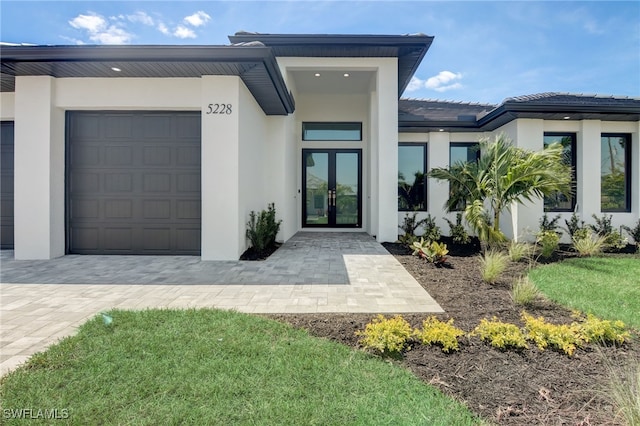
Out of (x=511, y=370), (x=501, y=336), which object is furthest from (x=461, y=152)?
(x=511, y=370)

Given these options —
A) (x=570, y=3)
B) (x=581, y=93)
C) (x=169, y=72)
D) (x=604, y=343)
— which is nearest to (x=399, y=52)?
(x=570, y=3)

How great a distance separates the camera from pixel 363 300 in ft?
12.7

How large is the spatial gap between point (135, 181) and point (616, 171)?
489 inches

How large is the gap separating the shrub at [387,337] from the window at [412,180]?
7935mm

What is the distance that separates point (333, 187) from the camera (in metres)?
11.1

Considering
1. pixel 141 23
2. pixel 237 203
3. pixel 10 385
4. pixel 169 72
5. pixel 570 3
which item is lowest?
pixel 10 385

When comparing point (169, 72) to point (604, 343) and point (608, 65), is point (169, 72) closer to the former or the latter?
point (604, 343)

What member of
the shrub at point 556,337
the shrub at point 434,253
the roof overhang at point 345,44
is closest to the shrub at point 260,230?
the shrub at point 434,253

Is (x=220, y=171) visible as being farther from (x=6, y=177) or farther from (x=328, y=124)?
(x=328, y=124)

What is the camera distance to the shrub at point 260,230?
691 centimetres

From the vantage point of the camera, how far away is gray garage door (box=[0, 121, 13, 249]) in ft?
22.9

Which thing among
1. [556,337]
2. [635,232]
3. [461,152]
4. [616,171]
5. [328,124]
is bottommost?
[556,337]

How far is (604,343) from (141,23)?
27.8 ft

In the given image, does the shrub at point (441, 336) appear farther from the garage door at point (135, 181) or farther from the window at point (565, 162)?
the window at point (565, 162)
